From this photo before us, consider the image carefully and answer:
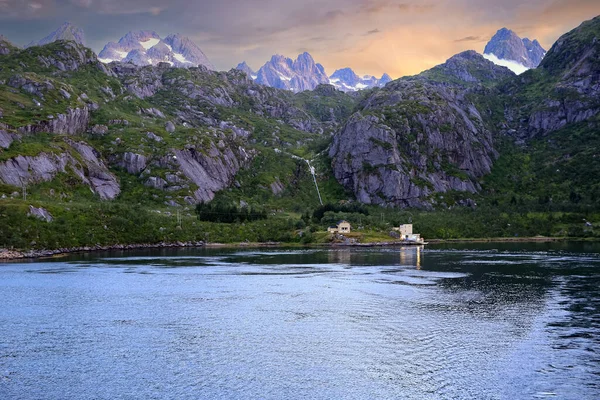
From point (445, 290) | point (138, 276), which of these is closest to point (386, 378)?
point (445, 290)

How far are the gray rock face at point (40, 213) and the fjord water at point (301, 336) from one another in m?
73.7

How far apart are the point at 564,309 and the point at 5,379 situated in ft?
245

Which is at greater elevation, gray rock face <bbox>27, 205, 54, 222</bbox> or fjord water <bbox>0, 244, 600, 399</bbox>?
gray rock face <bbox>27, 205, 54, 222</bbox>

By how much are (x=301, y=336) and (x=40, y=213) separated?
160 meters

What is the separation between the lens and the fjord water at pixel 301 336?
47094mm

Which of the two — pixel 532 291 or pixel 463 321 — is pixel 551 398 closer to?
pixel 463 321

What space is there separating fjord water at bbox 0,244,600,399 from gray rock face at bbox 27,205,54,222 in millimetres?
73684

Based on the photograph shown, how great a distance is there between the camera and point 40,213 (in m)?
191

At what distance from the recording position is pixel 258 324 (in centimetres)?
7162

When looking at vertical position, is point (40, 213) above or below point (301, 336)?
above

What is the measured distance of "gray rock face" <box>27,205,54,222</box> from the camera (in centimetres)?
18775

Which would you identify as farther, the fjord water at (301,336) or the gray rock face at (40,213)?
the gray rock face at (40,213)

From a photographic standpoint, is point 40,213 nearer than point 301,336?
No

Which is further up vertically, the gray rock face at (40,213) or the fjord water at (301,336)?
the gray rock face at (40,213)
